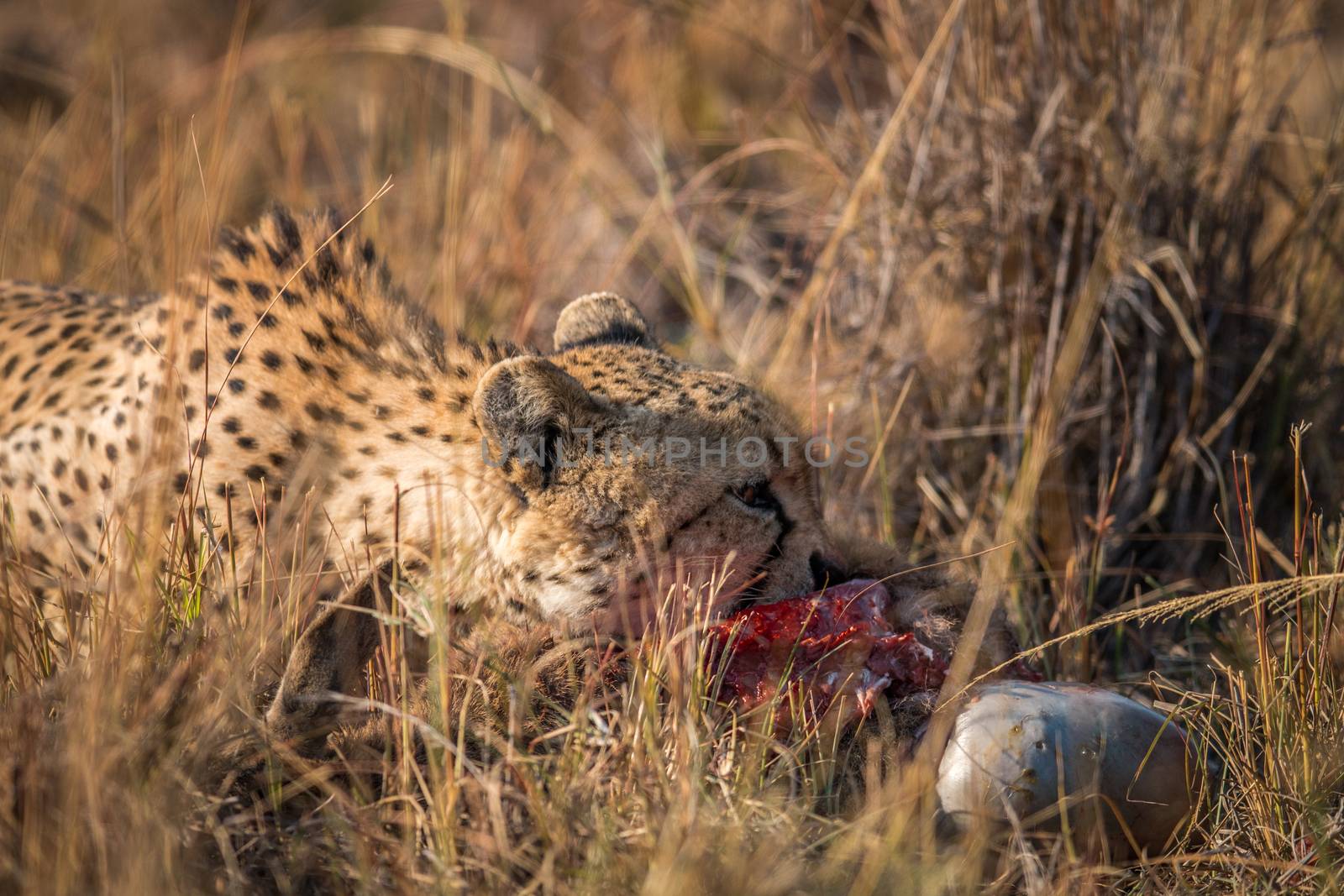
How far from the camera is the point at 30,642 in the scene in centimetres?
228

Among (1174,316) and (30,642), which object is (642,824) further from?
(1174,316)

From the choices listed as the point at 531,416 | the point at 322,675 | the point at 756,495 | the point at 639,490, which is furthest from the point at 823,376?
the point at 322,675

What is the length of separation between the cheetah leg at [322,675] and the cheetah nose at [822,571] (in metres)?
0.86

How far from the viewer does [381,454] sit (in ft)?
7.78

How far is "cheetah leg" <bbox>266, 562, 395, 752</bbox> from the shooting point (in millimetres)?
1926

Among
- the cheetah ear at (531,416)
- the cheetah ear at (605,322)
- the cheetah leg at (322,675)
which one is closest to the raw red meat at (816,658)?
the cheetah ear at (531,416)

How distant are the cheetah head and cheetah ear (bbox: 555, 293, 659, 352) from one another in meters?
0.27

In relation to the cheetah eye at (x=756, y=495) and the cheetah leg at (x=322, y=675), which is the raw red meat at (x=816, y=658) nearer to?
the cheetah eye at (x=756, y=495)

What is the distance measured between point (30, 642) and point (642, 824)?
1261 millimetres

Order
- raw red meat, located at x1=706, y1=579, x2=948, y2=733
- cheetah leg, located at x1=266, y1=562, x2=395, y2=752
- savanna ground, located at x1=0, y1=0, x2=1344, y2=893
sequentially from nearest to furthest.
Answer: savanna ground, located at x1=0, y1=0, x2=1344, y2=893 → cheetah leg, located at x1=266, y1=562, x2=395, y2=752 → raw red meat, located at x1=706, y1=579, x2=948, y2=733

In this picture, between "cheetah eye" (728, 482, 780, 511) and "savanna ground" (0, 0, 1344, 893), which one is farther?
"cheetah eye" (728, 482, 780, 511)

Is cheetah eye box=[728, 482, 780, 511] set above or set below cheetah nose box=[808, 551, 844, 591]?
above

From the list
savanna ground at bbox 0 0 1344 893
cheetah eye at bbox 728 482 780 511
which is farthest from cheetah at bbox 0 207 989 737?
savanna ground at bbox 0 0 1344 893

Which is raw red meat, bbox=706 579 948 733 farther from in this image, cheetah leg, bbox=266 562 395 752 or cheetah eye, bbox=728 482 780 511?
cheetah leg, bbox=266 562 395 752
